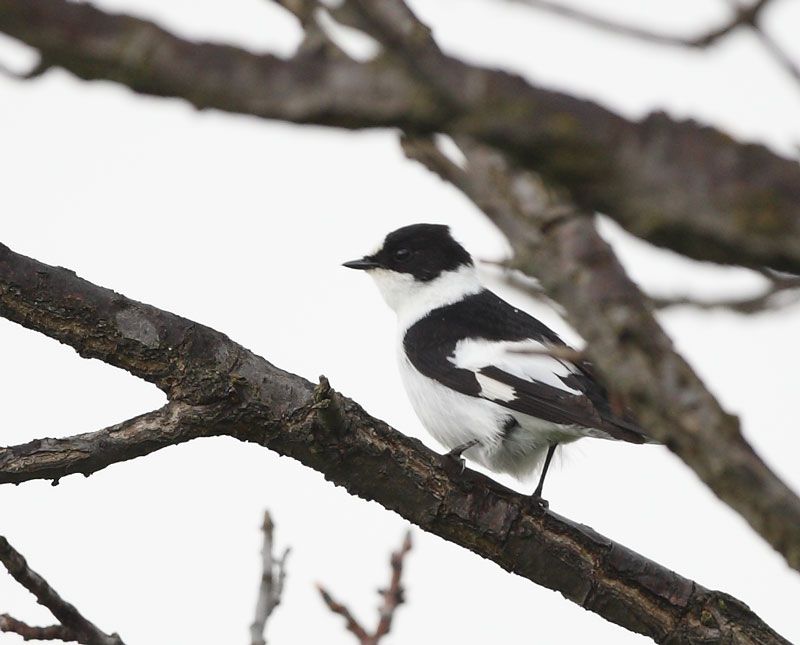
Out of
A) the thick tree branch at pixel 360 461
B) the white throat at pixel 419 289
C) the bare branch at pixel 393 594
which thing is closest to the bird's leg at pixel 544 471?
the thick tree branch at pixel 360 461

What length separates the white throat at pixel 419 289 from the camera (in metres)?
8.77

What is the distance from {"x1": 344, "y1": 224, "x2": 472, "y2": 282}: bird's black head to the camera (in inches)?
356

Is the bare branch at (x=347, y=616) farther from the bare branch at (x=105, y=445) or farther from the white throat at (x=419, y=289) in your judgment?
the white throat at (x=419, y=289)

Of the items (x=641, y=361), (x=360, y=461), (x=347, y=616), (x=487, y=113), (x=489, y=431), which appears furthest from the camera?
(x=489, y=431)

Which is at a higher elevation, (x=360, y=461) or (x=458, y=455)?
(x=458, y=455)

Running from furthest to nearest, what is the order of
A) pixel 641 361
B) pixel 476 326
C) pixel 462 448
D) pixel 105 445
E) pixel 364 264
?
pixel 364 264, pixel 476 326, pixel 462 448, pixel 105 445, pixel 641 361

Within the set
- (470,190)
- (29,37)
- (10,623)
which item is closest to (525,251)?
(470,190)

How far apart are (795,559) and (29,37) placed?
1.44 meters

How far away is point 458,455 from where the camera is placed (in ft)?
23.1

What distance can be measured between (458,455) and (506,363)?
0.74 metres

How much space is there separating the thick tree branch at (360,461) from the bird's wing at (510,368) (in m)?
1.19

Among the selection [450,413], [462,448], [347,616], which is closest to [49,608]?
[347,616]

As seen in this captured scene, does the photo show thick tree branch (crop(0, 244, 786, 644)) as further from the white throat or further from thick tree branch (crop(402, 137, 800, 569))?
the white throat

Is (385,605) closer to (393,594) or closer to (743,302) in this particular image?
(393,594)
